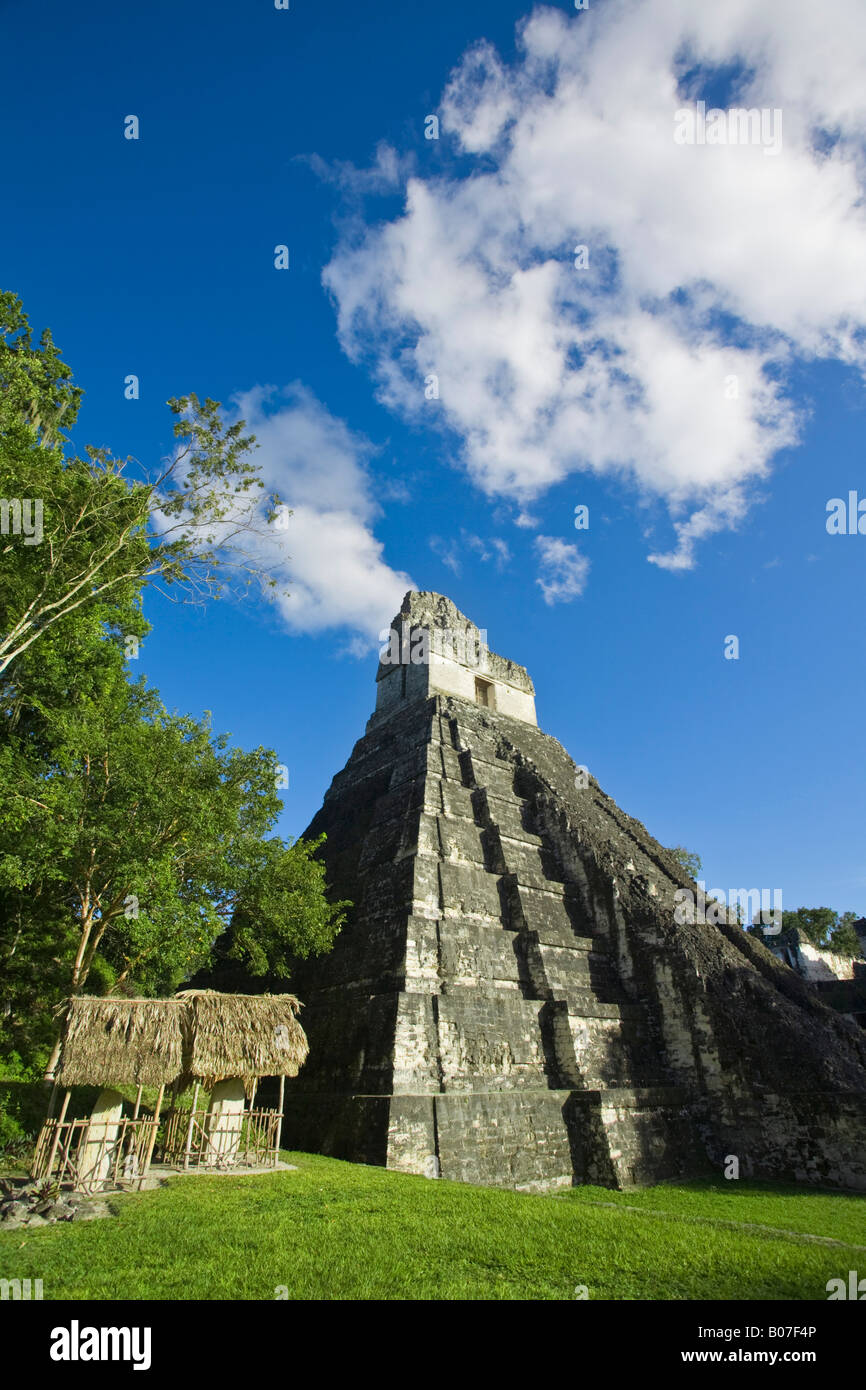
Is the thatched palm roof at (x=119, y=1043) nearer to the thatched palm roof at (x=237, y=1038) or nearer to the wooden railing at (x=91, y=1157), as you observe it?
the thatched palm roof at (x=237, y=1038)

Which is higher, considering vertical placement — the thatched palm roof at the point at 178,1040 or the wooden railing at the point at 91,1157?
the thatched palm roof at the point at 178,1040

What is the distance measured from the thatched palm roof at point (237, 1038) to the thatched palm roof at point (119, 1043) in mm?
306

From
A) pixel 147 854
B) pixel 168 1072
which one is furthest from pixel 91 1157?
pixel 147 854

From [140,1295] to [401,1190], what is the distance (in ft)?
12.9

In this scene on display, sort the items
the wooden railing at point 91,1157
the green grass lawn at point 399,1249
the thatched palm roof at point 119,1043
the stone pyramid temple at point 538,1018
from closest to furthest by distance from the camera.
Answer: the green grass lawn at point 399,1249, the wooden railing at point 91,1157, the thatched palm roof at point 119,1043, the stone pyramid temple at point 538,1018

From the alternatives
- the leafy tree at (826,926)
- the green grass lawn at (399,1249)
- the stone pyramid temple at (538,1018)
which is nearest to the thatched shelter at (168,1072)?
the green grass lawn at (399,1249)

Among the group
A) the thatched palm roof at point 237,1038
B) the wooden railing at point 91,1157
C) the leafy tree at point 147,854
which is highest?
the leafy tree at point 147,854

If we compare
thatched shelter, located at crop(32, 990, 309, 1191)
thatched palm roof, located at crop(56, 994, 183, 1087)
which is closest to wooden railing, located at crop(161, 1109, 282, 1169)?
thatched shelter, located at crop(32, 990, 309, 1191)

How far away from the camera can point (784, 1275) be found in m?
4.88

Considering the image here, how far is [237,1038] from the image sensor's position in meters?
9.50

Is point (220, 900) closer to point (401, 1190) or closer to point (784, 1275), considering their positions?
point (401, 1190)

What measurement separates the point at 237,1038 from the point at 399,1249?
4949 millimetres

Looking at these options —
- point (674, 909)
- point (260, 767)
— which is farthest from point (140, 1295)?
point (674, 909)

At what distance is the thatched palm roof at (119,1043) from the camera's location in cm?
805
